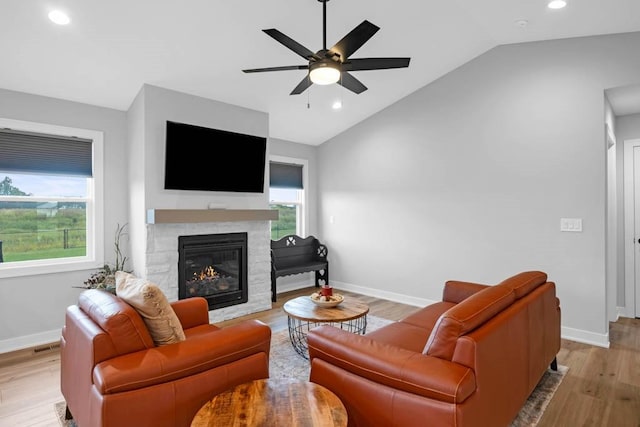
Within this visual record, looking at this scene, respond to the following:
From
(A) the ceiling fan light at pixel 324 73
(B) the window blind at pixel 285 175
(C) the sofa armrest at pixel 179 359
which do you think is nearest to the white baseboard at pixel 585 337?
(C) the sofa armrest at pixel 179 359

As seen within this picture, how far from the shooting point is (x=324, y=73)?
253cm

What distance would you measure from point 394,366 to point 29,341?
12.6 feet

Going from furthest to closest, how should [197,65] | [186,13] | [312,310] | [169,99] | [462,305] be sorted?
[169,99] → [197,65] → [312,310] → [186,13] → [462,305]

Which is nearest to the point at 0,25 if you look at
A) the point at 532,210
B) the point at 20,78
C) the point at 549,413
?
the point at 20,78

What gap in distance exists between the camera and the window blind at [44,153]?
3.54 m

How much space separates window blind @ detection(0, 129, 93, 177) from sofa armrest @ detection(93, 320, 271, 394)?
3.01 metres

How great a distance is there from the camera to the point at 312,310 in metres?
3.17

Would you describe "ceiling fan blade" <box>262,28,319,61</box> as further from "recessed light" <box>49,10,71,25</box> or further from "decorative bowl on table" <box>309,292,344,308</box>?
"decorative bowl on table" <box>309,292,344,308</box>

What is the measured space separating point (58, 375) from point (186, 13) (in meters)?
3.20

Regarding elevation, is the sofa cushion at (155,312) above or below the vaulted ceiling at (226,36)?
below

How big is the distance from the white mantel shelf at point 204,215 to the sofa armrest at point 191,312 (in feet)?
4.02

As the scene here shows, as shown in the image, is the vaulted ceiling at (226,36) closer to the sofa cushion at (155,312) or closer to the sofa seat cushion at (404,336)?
the sofa cushion at (155,312)

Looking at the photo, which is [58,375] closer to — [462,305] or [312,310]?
[312,310]

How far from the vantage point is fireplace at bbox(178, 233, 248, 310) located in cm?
407
